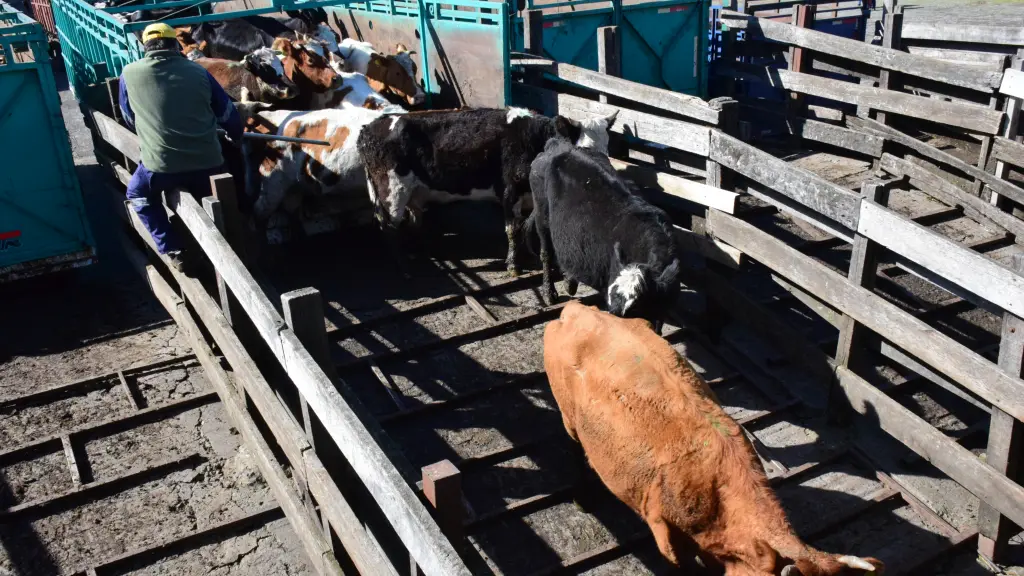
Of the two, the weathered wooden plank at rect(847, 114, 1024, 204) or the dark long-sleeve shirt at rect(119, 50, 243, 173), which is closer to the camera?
the dark long-sleeve shirt at rect(119, 50, 243, 173)

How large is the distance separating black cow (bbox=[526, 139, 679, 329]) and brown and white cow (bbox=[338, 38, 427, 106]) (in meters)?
3.28

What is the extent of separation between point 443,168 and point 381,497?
566 cm

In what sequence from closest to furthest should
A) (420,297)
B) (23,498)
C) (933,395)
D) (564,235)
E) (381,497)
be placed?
(381,497) < (23,498) < (933,395) < (564,235) < (420,297)

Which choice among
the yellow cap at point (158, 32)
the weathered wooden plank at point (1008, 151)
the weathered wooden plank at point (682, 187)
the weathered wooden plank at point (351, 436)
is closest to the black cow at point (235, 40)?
the yellow cap at point (158, 32)

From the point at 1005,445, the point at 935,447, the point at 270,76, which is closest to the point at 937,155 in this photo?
the point at 935,447

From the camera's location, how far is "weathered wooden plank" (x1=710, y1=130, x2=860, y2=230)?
5.66m

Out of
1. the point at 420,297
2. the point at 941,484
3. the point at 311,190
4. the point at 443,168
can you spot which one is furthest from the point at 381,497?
the point at 311,190

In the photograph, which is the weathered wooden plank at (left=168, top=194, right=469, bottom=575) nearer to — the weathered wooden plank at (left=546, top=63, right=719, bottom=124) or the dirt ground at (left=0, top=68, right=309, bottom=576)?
the dirt ground at (left=0, top=68, right=309, bottom=576)

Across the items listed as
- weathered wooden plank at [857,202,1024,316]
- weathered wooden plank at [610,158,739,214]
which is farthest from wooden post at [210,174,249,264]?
weathered wooden plank at [857,202,1024,316]

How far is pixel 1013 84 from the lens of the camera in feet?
26.4

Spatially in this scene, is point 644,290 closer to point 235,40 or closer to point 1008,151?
point 1008,151

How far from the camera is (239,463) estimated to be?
583 centimetres

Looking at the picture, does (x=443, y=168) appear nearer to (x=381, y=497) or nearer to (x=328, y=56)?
(x=328, y=56)

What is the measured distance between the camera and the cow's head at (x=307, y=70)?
10.1 meters
